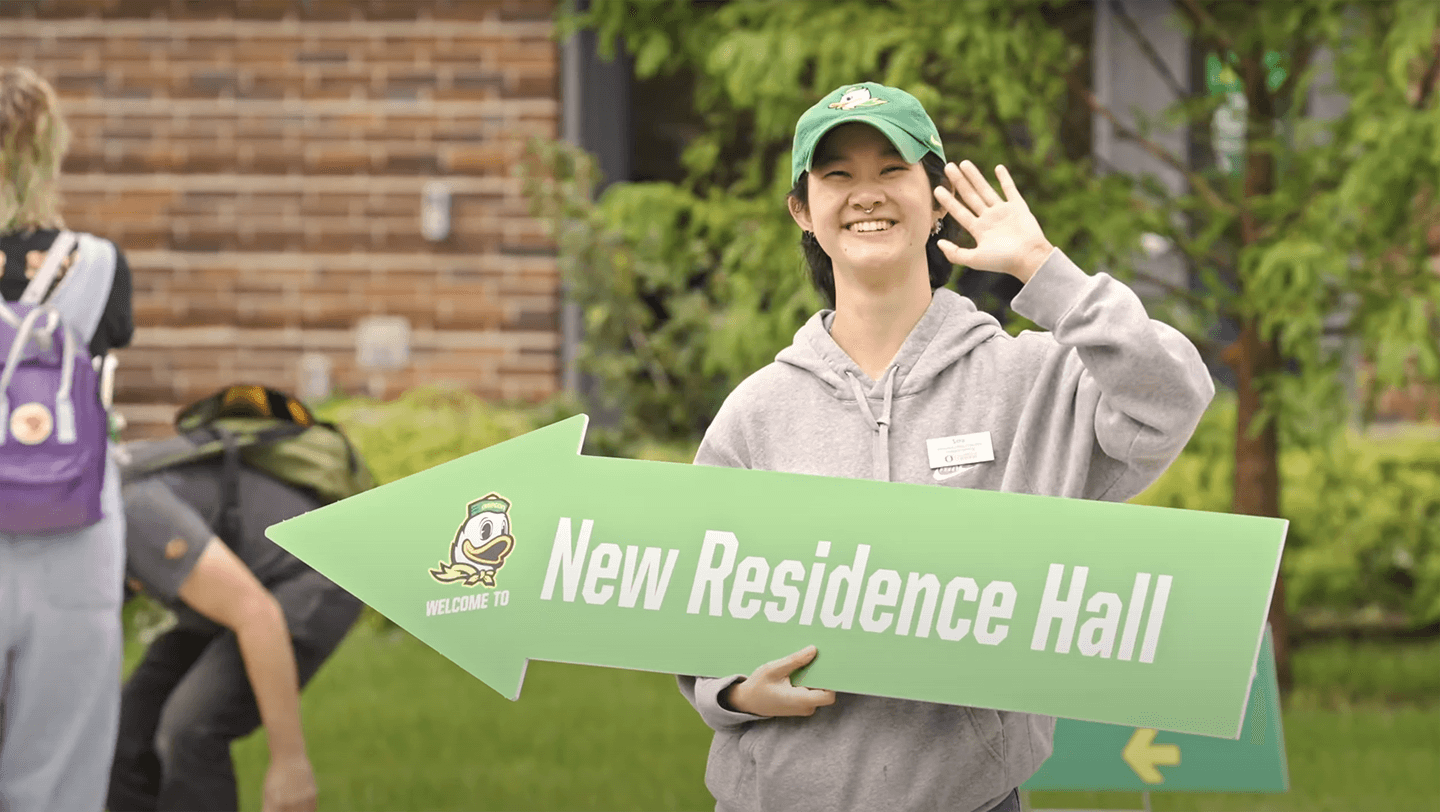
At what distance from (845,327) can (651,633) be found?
21.0 inches

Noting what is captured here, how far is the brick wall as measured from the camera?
8984mm

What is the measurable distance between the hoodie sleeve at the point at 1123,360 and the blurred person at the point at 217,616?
2.51m

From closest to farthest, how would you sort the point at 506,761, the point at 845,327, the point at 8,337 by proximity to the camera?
1. the point at 845,327
2. the point at 8,337
3. the point at 506,761

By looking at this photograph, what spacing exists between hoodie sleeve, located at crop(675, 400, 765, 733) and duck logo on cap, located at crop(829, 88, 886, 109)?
18.8 inches

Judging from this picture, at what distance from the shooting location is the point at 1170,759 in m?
3.87

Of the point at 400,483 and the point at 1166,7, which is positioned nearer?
the point at 400,483

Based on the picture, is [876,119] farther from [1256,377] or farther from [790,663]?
[1256,377]

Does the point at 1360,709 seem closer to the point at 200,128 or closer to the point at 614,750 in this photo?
the point at 614,750

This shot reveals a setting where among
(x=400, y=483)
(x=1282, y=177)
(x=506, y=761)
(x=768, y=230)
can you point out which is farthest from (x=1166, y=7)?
(x=400, y=483)

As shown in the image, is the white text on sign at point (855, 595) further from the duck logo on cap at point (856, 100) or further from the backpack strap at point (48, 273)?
the backpack strap at point (48, 273)

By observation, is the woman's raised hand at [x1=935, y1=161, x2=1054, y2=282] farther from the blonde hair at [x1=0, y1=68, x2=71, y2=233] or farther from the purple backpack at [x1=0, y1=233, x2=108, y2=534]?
the blonde hair at [x1=0, y1=68, x2=71, y2=233]

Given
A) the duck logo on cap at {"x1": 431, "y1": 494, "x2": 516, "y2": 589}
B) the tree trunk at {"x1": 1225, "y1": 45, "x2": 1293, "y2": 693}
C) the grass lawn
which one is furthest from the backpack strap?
the tree trunk at {"x1": 1225, "y1": 45, "x2": 1293, "y2": 693}

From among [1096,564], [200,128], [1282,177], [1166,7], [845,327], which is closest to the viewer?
[1096,564]

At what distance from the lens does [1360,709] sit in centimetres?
608
